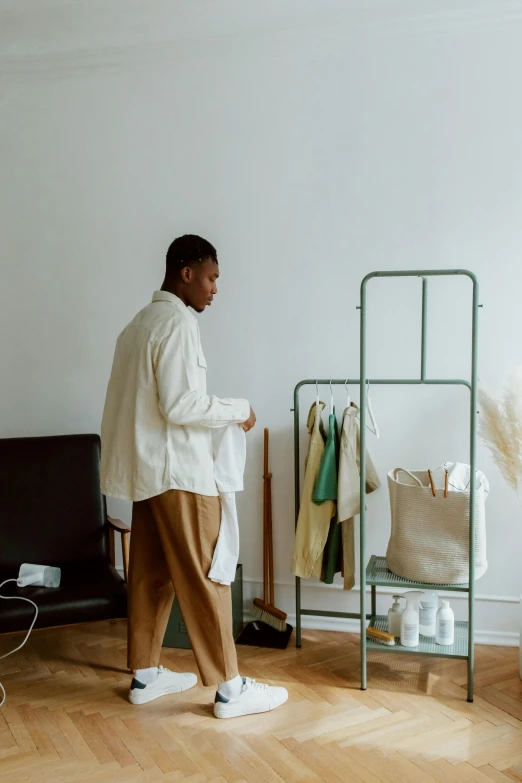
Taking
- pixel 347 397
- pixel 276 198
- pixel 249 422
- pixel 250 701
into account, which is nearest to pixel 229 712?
pixel 250 701

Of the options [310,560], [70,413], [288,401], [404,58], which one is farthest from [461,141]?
[70,413]

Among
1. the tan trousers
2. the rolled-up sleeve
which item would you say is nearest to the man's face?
the rolled-up sleeve

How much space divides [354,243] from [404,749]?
1971mm

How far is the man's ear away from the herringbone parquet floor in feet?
4.98

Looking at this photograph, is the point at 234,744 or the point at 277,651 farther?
the point at 277,651

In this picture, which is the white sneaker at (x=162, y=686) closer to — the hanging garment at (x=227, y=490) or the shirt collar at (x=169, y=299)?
the hanging garment at (x=227, y=490)

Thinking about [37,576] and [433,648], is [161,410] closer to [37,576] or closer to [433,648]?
[37,576]

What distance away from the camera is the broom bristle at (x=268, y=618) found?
3209mm

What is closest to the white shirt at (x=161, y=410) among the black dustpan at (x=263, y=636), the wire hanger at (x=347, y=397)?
the wire hanger at (x=347, y=397)

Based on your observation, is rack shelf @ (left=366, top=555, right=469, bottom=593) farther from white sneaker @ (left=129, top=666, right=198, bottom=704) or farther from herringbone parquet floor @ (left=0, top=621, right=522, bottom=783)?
white sneaker @ (left=129, top=666, right=198, bottom=704)

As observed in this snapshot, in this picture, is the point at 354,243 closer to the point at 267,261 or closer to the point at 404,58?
the point at 267,261

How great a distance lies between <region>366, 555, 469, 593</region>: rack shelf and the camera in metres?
2.68

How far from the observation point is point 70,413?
3.61m

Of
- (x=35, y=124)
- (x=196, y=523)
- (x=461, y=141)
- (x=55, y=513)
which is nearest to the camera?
(x=196, y=523)
